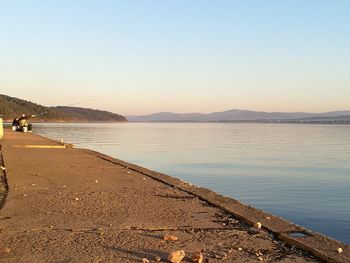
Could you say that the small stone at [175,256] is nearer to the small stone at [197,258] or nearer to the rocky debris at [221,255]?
the small stone at [197,258]

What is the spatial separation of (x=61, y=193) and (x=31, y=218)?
2.52 meters

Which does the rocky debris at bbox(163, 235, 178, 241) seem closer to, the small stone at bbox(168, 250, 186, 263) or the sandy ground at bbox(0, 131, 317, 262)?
the sandy ground at bbox(0, 131, 317, 262)

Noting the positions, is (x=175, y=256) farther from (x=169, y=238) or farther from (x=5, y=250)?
(x=5, y=250)

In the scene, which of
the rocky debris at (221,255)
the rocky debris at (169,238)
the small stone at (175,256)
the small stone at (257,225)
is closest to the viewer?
the small stone at (175,256)

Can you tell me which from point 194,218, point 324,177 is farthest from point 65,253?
point 324,177

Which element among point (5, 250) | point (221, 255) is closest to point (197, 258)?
point (221, 255)

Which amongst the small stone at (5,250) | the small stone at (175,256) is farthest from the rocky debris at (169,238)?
the small stone at (5,250)

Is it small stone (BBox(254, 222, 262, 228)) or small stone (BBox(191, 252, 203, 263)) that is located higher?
small stone (BBox(191, 252, 203, 263))

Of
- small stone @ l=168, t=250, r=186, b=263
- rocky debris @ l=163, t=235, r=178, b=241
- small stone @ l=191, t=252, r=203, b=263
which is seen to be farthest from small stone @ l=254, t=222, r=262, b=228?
small stone @ l=168, t=250, r=186, b=263

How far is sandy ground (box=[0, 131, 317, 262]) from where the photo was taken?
17.8ft

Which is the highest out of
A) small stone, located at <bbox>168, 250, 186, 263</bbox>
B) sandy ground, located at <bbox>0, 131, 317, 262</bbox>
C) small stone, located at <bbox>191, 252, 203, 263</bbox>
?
small stone, located at <bbox>168, 250, 186, 263</bbox>

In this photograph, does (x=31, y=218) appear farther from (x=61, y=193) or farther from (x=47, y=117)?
(x=47, y=117)

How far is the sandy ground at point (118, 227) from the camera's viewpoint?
5418 millimetres

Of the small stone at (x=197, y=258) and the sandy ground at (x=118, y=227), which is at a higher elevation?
the small stone at (x=197, y=258)
